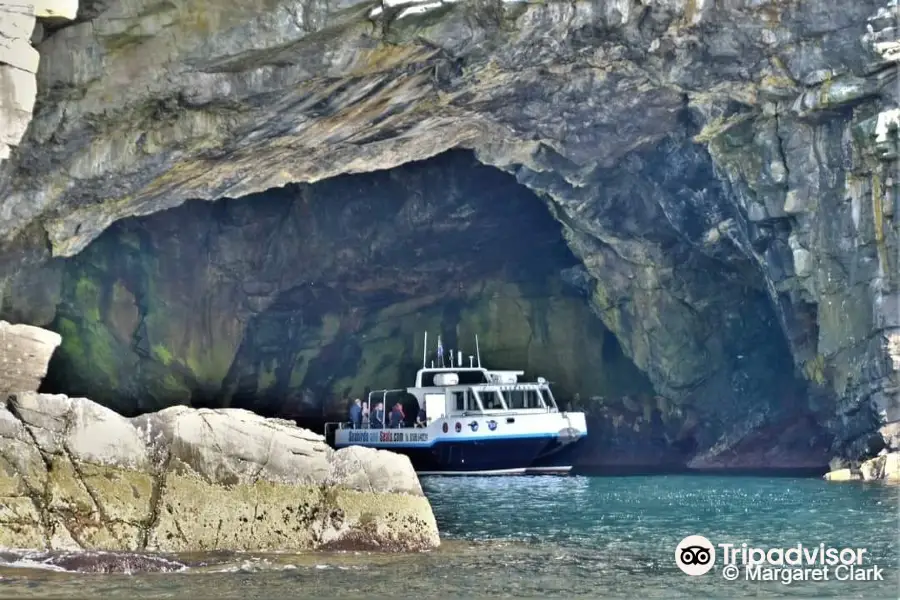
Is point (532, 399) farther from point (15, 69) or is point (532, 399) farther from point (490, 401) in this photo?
point (15, 69)

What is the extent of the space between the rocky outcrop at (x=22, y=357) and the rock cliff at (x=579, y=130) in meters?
7.54

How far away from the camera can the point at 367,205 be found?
1671 inches

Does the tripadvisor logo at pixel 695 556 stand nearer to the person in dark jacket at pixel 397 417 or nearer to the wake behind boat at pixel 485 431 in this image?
the wake behind boat at pixel 485 431

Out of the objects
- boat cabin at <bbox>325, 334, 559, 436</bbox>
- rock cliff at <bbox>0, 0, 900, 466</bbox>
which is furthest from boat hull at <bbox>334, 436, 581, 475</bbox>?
rock cliff at <bbox>0, 0, 900, 466</bbox>

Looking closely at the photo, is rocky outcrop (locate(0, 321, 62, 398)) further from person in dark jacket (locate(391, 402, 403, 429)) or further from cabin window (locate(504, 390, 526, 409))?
person in dark jacket (locate(391, 402, 403, 429))

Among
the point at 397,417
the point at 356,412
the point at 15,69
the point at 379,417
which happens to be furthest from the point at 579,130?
the point at 15,69

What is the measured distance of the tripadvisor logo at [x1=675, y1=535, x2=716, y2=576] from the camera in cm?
1545

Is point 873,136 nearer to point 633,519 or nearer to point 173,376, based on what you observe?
point 633,519

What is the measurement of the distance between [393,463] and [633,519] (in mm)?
7014

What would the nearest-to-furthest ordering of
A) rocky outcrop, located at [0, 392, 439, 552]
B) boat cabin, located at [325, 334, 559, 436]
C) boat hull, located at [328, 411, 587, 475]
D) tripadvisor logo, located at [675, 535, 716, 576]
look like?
tripadvisor logo, located at [675, 535, 716, 576], rocky outcrop, located at [0, 392, 439, 552], boat hull, located at [328, 411, 587, 475], boat cabin, located at [325, 334, 559, 436]

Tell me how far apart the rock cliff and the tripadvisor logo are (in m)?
12.7

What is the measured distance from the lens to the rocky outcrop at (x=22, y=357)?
1698 centimetres

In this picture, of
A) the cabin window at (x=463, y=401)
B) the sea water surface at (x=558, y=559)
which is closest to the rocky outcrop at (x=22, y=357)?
the sea water surface at (x=558, y=559)

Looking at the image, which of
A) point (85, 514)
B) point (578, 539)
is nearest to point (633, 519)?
point (578, 539)
